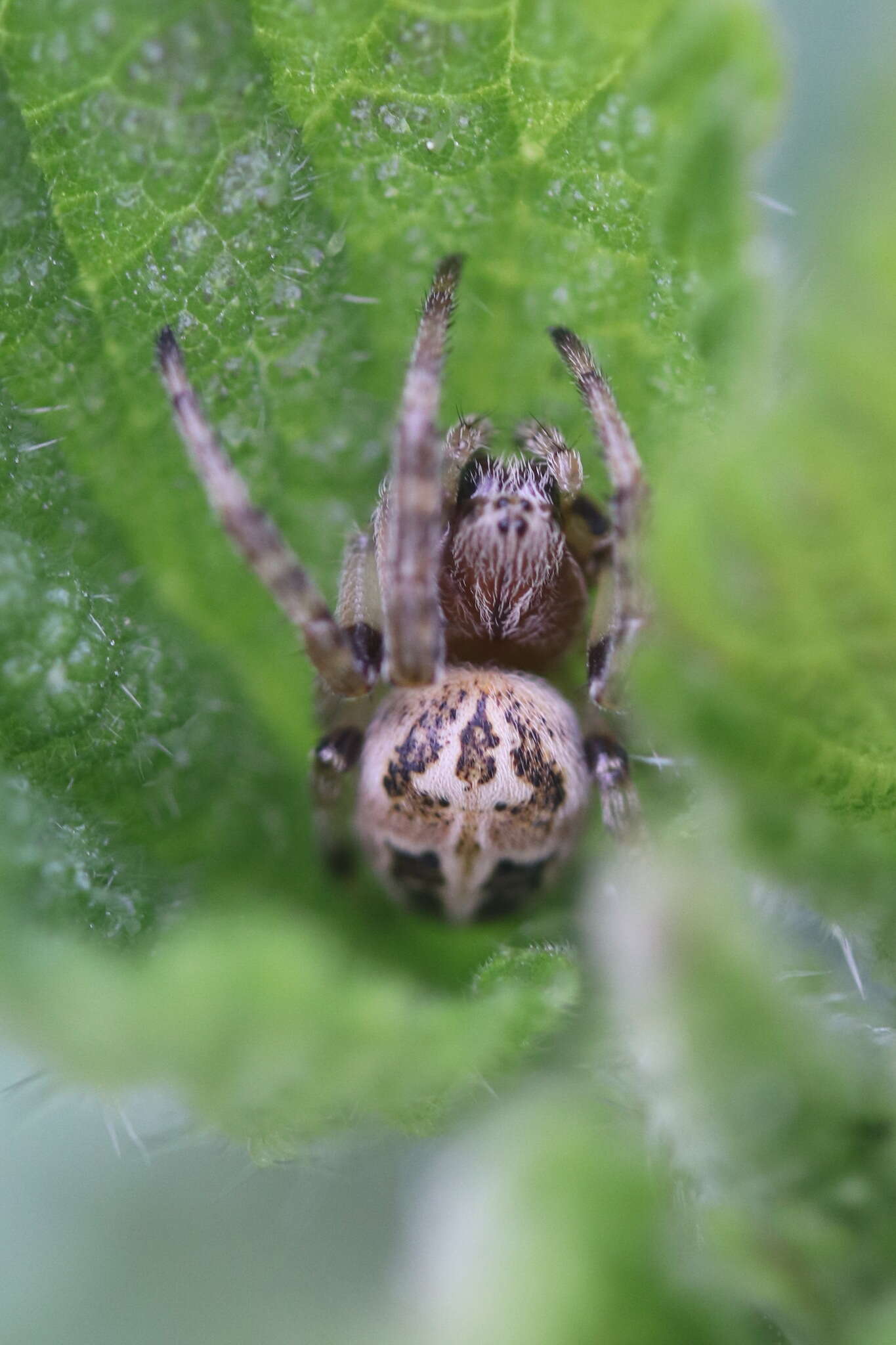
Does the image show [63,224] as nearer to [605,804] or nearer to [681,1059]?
[605,804]

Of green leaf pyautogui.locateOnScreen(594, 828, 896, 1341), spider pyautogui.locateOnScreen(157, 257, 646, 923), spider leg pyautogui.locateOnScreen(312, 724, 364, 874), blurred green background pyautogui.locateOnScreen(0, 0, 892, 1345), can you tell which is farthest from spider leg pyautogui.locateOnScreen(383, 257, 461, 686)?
blurred green background pyautogui.locateOnScreen(0, 0, 892, 1345)

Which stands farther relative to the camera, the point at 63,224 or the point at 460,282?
the point at 460,282

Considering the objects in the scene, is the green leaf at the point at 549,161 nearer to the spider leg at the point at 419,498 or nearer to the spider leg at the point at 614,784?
the spider leg at the point at 419,498

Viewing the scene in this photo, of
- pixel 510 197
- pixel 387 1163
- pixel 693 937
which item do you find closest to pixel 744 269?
pixel 510 197

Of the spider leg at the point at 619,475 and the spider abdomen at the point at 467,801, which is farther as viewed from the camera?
the spider abdomen at the point at 467,801

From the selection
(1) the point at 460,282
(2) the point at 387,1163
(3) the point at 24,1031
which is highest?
(1) the point at 460,282

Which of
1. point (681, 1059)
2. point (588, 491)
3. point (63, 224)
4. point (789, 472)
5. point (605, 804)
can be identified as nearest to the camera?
point (789, 472)

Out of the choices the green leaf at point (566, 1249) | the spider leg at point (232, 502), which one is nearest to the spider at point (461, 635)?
the spider leg at point (232, 502)
